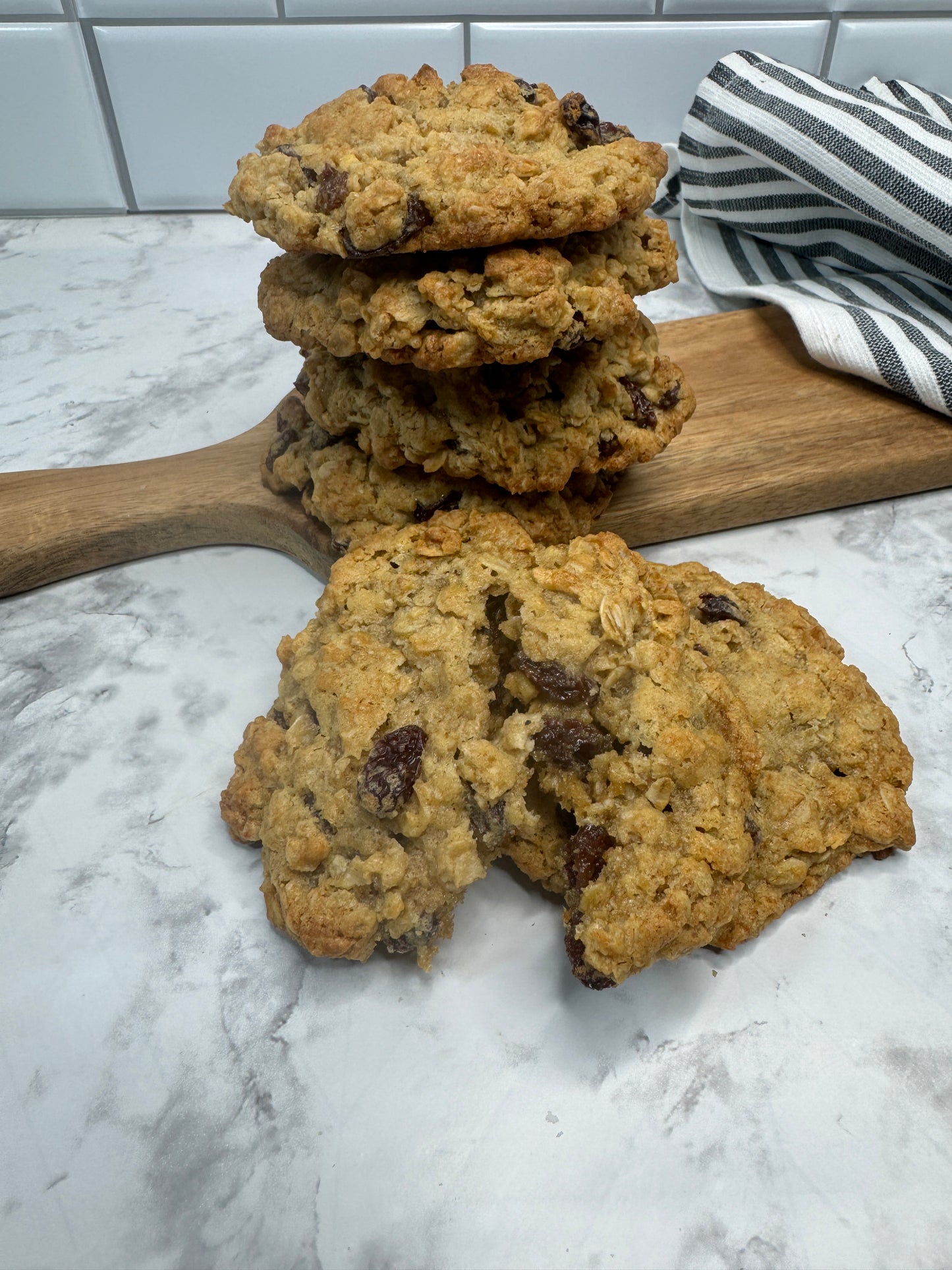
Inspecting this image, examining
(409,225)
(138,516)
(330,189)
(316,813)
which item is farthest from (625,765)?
(138,516)

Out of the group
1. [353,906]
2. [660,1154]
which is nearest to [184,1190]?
[353,906]

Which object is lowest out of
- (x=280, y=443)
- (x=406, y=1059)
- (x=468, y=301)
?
(x=406, y=1059)

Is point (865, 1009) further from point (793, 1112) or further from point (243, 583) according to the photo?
point (243, 583)

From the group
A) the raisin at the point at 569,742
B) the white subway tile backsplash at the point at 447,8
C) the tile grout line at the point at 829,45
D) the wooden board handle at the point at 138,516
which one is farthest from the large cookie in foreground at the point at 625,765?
the tile grout line at the point at 829,45

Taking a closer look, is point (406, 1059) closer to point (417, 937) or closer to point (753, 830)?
point (417, 937)

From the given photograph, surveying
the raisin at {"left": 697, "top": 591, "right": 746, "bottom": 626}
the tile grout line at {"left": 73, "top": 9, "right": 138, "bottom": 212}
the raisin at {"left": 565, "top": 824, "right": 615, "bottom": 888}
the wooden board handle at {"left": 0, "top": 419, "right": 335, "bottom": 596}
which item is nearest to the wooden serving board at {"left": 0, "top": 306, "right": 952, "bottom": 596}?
the wooden board handle at {"left": 0, "top": 419, "right": 335, "bottom": 596}

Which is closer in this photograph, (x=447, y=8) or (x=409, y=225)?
(x=409, y=225)

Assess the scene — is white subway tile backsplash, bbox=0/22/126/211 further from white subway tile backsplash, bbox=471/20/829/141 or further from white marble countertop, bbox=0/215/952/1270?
white marble countertop, bbox=0/215/952/1270
